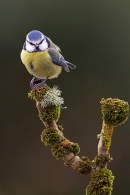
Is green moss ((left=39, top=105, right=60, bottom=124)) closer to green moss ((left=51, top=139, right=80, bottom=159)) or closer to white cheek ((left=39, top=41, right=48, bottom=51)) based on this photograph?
green moss ((left=51, top=139, right=80, bottom=159))

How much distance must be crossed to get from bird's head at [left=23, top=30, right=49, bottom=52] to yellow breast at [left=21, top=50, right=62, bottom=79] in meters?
0.02

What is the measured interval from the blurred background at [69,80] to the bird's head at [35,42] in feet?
3.69

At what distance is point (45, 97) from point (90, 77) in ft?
4.97

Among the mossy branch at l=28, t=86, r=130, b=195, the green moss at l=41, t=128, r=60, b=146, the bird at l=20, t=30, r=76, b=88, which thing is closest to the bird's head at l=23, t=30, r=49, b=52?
the bird at l=20, t=30, r=76, b=88

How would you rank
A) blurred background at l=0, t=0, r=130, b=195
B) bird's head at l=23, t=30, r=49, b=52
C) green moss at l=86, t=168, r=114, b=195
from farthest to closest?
blurred background at l=0, t=0, r=130, b=195, bird's head at l=23, t=30, r=49, b=52, green moss at l=86, t=168, r=114, b=195

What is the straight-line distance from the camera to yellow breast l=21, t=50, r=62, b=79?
3.77 ft

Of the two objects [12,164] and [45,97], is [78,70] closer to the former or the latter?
[12,164]

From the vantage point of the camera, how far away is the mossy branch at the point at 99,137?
0.82 meters

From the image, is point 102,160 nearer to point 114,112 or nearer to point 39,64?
point 114,112

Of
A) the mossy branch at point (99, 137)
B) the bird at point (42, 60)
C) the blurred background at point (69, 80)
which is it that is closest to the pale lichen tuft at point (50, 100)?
the mossy branch at point (99, 137)

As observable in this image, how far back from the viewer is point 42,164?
7.66 ft

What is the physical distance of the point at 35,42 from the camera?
1.10 meters

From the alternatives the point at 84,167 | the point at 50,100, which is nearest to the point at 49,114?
the point at 50,100

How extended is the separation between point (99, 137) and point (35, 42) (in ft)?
1.25
